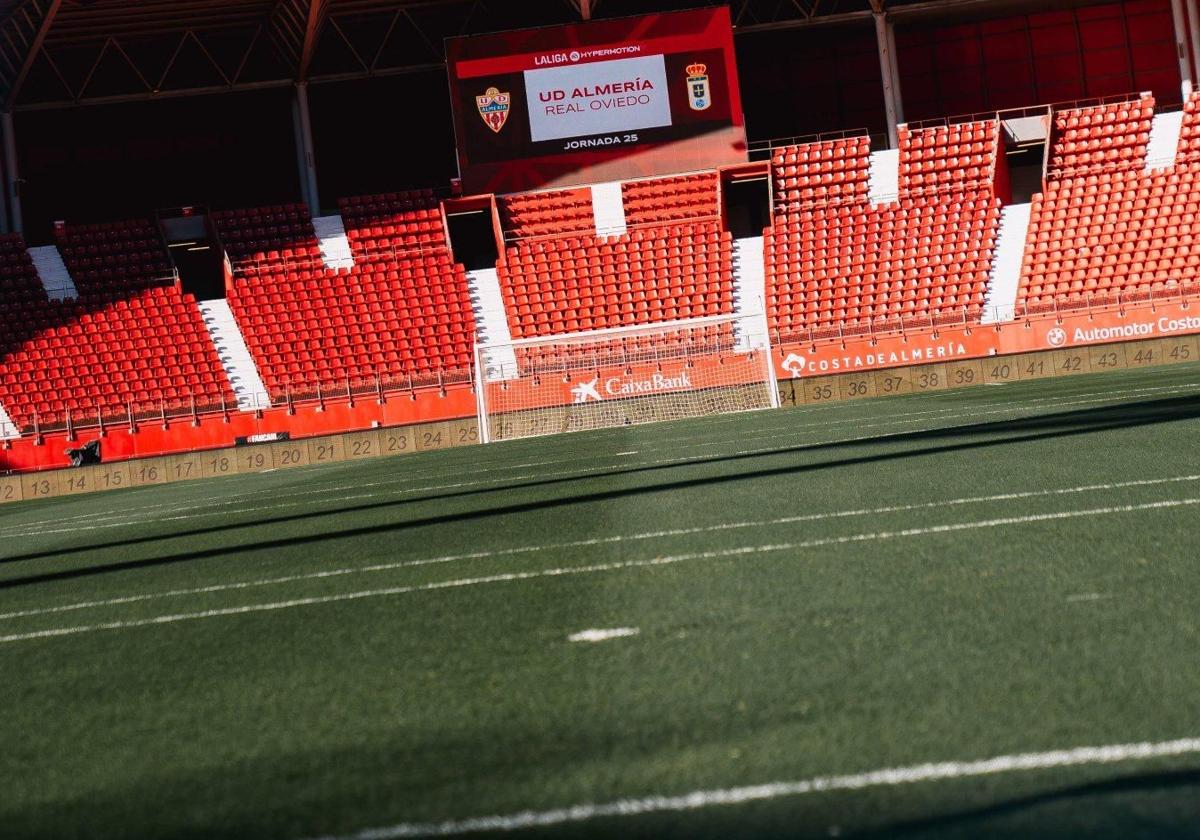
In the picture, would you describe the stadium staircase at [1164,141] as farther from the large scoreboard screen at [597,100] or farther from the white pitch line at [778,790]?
the white pitch line at [778,790]

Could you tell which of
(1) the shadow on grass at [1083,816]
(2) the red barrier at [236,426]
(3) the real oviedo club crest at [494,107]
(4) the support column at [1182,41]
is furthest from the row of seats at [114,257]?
(1) the shadow on grass at [1083,816]

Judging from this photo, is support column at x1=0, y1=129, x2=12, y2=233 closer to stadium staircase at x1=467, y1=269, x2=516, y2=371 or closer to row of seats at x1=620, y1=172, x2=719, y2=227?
stadium staircase at x1=467, y1=269, x2=516, y2=371

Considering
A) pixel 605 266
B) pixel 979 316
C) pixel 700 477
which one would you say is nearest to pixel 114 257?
pixel 605 266

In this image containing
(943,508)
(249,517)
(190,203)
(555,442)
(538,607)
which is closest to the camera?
(538,607)

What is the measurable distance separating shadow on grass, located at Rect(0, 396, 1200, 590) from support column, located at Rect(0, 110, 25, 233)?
2396 centimetres

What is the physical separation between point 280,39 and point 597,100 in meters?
8.37

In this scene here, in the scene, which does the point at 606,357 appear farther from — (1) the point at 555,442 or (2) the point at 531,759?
(2) the point at 531,759

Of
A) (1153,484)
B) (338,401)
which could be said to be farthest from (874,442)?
(338,401)

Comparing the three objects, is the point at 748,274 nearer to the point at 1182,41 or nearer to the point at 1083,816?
the point at 1182,41

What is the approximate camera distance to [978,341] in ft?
78.5

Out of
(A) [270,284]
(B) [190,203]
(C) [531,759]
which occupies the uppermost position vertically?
(B) [190,203]

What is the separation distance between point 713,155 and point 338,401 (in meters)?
8.97

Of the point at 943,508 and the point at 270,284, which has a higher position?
the point at 270,284

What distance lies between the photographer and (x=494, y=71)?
2594 centimetres
